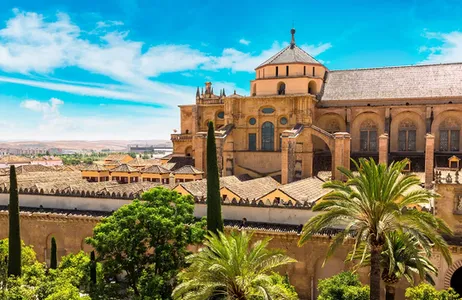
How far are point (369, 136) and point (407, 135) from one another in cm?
333

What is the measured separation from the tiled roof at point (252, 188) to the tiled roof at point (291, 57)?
12933 mm

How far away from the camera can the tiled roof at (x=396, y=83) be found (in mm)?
37375

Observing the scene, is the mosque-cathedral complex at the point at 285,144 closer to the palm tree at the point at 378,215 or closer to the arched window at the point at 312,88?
the arched window at the point at 312,88

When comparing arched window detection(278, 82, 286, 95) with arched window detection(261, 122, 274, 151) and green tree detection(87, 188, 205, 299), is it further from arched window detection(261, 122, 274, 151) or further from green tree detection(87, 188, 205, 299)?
green tree detection(87, 188, 205, 299)

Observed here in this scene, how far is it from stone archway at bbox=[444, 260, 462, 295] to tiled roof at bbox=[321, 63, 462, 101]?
66.1ft

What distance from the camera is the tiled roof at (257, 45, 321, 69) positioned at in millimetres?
40219

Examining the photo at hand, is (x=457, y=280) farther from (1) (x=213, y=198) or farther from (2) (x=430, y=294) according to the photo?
(1) (x=213, y=198)

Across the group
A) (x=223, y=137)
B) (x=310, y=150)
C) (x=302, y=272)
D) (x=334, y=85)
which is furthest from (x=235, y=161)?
(x=302, y=272)

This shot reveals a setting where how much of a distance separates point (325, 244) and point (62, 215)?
17.8 meters

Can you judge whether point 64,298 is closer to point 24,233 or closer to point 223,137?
point 24,233

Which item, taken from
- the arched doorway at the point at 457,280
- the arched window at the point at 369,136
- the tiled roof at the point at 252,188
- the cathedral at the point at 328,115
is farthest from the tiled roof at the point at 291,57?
the arched doorway at the point at 457,280

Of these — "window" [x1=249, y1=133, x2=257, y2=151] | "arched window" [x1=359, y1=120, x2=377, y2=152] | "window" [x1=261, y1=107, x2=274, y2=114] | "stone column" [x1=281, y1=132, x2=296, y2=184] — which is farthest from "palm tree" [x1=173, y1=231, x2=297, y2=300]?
"arched window" [x1=359, y1=120, x2=377, y2=152]

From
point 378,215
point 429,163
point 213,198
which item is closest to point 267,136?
point 429,163

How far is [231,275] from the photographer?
13.8 m
